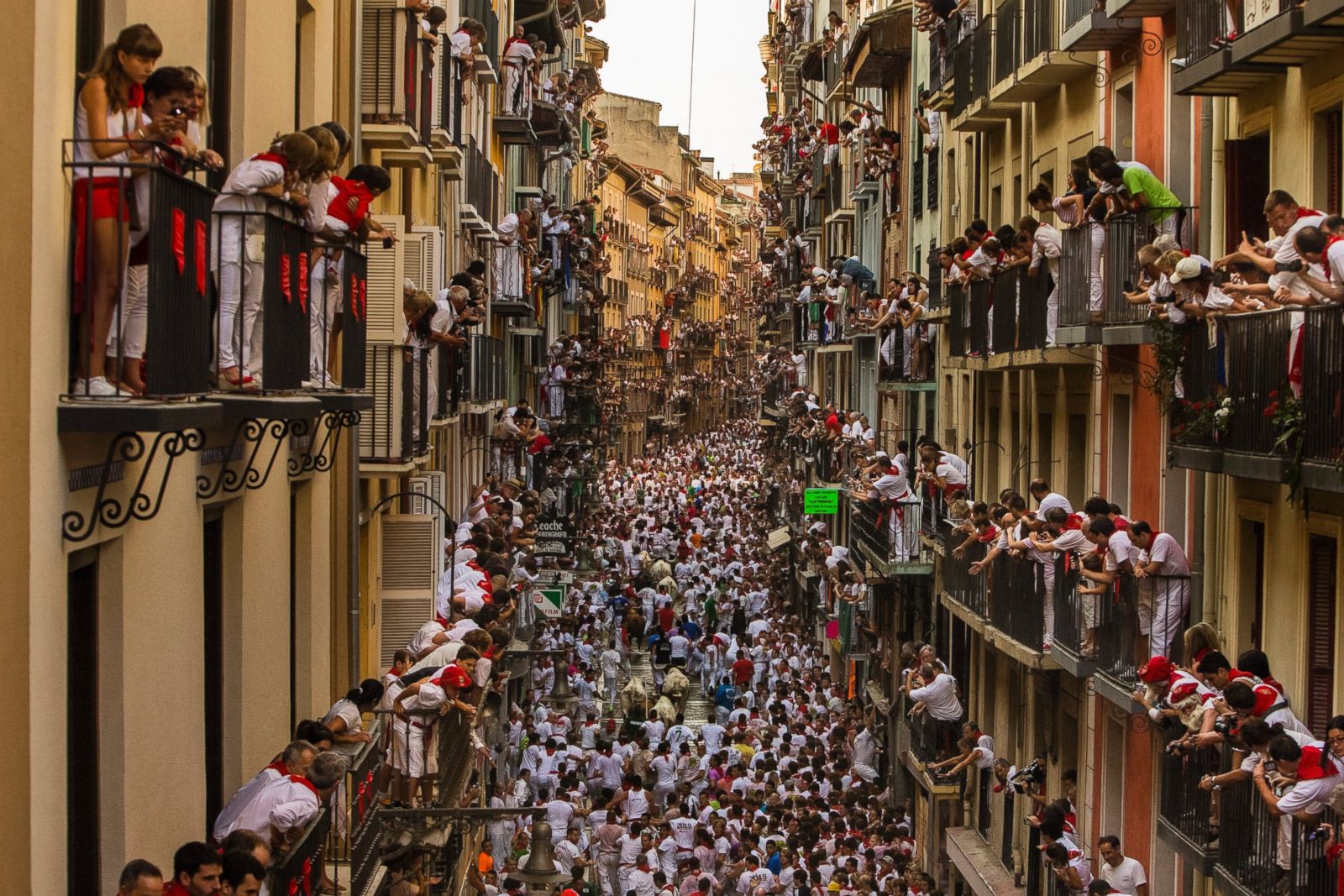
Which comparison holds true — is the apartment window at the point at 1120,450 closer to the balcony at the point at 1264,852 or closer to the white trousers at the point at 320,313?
the balcony at the point at 1264,852

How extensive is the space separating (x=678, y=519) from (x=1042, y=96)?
40556 mm

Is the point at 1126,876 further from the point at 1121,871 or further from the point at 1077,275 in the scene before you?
the point at 1077,275

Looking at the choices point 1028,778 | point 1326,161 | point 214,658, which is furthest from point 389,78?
point 1028,778

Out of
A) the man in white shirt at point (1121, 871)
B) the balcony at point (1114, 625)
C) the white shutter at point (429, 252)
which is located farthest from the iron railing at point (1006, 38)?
the man in white shirt at point (1121, 871)

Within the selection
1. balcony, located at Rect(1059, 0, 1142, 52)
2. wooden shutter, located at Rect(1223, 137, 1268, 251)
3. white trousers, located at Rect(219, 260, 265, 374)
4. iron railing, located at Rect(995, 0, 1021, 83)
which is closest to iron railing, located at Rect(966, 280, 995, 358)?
iron railing, located at Rect(995, 0, 1021, 83)

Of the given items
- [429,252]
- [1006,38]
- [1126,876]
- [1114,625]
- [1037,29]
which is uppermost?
[1006,38]

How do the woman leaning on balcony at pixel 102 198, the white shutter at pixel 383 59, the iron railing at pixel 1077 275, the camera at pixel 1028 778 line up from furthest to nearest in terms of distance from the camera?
the camera at pixel 1028 778, the white shutter at pixel 383 59, the iron railing at pixel 1077 275, the woman leaning on balcony at pixel 102 198

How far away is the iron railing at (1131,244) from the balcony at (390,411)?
20.6 ft

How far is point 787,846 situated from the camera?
25.9 meters

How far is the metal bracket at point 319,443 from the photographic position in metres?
14.2

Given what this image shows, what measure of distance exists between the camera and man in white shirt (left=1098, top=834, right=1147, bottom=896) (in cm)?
436

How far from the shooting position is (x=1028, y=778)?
22.9m

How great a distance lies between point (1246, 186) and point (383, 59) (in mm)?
8502

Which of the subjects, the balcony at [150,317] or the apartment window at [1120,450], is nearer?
the balcony at [150,317]
